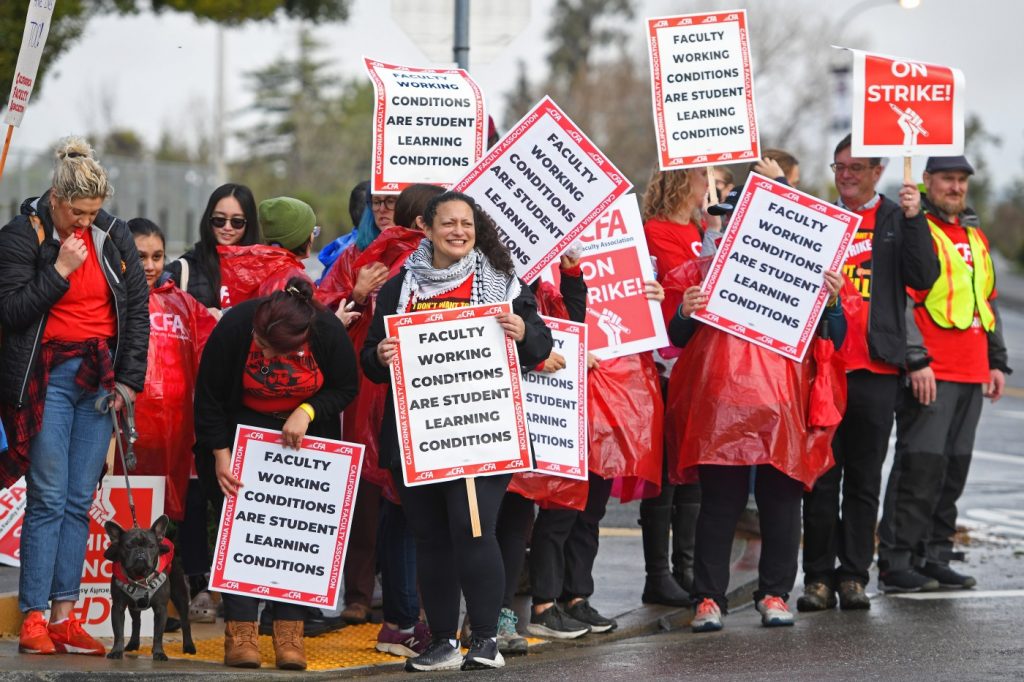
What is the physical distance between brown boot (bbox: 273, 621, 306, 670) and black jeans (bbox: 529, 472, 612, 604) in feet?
3.99

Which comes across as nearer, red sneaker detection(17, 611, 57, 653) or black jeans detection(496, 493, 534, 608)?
red sneaker detection(17, 611, 57, 653)

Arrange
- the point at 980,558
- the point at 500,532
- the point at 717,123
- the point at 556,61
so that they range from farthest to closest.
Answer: the point at 556,61
the point at 980,558
the point at 717,123
the point at 500,532

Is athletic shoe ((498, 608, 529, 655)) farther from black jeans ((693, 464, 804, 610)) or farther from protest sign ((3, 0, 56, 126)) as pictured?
protest sign ((3, 0, 56, 126))

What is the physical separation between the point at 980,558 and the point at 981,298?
192 centimetres

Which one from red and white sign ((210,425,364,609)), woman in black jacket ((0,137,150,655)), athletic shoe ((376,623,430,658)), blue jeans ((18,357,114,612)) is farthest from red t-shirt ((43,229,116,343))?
athletic shoe ((376,623,430,658))

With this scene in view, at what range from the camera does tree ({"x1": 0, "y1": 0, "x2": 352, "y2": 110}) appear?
10930 millimetres

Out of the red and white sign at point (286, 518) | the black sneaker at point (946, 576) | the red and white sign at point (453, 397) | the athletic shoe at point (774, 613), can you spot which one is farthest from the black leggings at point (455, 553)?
the black sneaker at point (946, 576)

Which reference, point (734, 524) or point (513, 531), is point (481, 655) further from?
point (734, 524)

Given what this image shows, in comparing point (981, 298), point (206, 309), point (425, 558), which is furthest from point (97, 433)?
point (981, 298)

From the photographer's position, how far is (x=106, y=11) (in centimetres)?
1458

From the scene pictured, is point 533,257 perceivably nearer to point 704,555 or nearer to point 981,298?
point 704,555

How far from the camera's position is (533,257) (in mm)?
7051

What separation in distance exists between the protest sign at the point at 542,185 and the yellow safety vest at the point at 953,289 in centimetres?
234

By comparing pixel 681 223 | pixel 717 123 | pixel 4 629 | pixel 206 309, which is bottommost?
pixel 4 629
